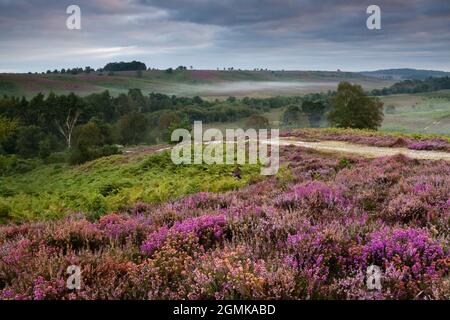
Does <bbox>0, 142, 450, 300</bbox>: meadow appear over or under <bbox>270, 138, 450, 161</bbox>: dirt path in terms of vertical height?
over

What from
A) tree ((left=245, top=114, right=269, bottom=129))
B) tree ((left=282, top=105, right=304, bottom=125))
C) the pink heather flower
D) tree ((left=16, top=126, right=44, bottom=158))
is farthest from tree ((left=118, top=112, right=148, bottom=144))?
the pink heather flower

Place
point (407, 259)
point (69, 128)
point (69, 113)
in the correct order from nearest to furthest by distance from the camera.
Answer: point (407, 259) → point (69, 113) → point (69, 128)

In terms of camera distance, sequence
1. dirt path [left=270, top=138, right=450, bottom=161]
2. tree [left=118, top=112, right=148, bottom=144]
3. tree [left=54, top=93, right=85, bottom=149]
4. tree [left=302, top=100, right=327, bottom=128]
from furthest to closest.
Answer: tree [left=302, top=100, right=327, bottom=128]
tree [left=118, top=112, right=148, bottom=144]
tree [left=54, top=93, right=85, bottom=149]
dirt path [left=270, top=138, right=450, bottom=161]

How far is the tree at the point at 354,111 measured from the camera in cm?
7075

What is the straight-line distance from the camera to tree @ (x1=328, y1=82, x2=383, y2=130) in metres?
70.8

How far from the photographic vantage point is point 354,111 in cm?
7131

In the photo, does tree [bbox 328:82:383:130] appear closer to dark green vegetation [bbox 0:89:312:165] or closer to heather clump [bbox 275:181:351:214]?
A: dark green vegetation [bbox 0:89:312:165]

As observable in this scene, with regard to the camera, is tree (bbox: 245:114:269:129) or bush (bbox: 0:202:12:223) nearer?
bush (bbox: 0:202:12:223)

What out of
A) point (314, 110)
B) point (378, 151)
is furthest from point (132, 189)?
point (314, 110)

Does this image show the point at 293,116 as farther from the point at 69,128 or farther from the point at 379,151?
the point at 379,151

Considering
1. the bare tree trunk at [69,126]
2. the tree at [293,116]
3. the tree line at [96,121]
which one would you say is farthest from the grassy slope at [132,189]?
the tree at [293,116]

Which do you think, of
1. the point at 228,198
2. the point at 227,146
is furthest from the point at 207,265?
the point at 227,146

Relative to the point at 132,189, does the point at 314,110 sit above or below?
above

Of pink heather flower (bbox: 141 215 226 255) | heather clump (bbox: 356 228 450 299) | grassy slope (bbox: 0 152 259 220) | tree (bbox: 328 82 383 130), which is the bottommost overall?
grassy slope (bbox: 0 152 259 220)
